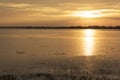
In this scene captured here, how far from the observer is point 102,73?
23500mm

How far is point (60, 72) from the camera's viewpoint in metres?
23.3

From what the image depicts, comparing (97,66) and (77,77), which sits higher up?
(77,77)

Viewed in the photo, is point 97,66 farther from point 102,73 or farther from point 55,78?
point 55,78

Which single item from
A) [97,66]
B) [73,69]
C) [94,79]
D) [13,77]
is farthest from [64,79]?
[97,66]

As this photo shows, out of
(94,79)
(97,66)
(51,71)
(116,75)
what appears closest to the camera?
(94,79)

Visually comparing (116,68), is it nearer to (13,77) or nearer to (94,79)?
(94,79)

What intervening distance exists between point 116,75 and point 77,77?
3.09 meters

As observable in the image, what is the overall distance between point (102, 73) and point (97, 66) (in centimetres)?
346

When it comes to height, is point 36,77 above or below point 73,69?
above

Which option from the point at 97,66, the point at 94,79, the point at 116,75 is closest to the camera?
the point at 94,79

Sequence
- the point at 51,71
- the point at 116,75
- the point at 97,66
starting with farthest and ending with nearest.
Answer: the point at 97,66, the point at 51,71, the point at 116,75

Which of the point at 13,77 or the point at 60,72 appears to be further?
the point at 60,72

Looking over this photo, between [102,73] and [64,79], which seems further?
[102,73]

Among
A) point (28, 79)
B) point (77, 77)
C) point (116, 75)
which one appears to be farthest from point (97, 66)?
point (28, 79)
